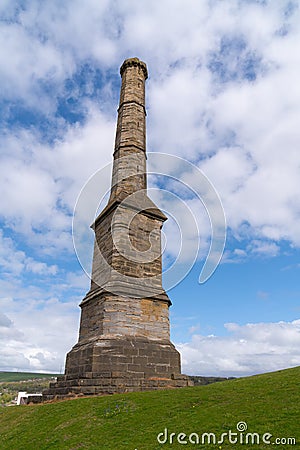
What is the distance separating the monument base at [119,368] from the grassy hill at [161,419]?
86 centimetres

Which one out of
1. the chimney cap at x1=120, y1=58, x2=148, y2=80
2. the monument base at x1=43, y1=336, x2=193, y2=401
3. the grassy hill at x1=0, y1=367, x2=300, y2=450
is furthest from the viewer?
the chimney cap at x1=120, y1=58, x2=148, y2=80

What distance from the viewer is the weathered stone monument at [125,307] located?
10820 millimetres

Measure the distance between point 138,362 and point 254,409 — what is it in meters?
5.20

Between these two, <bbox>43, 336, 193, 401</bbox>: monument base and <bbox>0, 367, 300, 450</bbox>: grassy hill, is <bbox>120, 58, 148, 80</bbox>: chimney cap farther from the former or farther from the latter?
<bbox>0, 367, 300, 450</bbox>: grassy hill

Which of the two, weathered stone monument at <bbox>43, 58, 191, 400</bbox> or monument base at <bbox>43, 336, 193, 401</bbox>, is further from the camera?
weathered stone monument at <bbox>43, 58, 191, 400</bbox>

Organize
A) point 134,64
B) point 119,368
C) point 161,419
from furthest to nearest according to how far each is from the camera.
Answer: point 134,64, point 119,368, point 161,419

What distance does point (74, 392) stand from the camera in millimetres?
10250

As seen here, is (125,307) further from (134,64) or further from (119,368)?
(134,64)

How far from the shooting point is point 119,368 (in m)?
10.8

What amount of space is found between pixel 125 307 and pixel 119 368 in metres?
2.12

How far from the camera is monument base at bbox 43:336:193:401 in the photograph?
10383 millimetres

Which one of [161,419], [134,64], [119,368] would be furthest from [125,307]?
[134,64]

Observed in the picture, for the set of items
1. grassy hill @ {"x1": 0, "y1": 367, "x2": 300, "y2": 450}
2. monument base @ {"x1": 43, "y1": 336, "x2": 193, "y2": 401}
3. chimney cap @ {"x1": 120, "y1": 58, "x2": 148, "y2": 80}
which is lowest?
grassy hill @ {"x1": 0, "y1": 367, "x2": 300, "y2": 450}

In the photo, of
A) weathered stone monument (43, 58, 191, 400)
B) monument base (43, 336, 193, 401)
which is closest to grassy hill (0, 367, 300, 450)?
monument base (43, 336, 193, 401)
